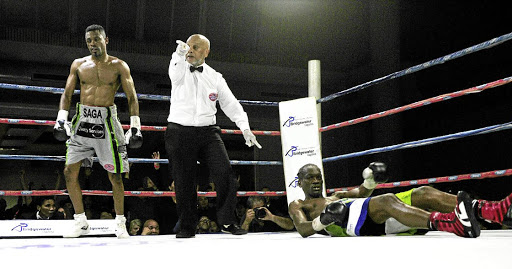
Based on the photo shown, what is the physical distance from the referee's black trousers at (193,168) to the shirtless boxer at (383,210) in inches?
15.0

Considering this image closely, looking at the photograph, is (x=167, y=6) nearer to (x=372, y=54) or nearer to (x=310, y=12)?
(x=310, y=12)

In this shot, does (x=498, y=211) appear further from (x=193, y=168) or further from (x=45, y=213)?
(x=45, y=213)

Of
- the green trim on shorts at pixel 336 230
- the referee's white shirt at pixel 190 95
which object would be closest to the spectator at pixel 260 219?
the green trim on shorts at pixel 336 230

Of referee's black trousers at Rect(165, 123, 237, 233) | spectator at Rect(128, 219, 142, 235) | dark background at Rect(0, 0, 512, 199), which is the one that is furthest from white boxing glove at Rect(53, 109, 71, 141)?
dark background at Rect(0, 0, 512, 199)

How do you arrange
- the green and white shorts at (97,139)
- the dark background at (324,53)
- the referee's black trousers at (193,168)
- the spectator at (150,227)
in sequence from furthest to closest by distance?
the dark background at (324,53) < the spectator at (150,227) < the green and white shorts at (97,139) < the referee's black trousers at (193,168)

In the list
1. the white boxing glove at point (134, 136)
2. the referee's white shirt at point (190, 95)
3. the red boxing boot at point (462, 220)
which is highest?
the referee's white shirt at point (190, 95)

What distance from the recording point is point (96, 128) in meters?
2.77

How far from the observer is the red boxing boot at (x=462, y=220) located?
62.2 inches

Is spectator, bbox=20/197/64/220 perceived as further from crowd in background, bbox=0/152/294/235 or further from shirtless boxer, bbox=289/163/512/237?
shirtless boxer, bbox=289/163/512/237

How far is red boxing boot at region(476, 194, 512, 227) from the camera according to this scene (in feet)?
4.96

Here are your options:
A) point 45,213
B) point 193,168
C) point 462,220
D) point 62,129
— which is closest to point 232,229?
point 193,168

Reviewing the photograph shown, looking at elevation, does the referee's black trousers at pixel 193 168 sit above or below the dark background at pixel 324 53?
below

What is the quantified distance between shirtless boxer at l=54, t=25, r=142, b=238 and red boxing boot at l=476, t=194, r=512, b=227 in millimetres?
1729

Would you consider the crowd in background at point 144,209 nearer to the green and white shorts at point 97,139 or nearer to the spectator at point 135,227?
the spectator at point 135,227
